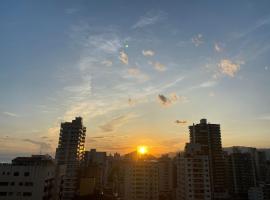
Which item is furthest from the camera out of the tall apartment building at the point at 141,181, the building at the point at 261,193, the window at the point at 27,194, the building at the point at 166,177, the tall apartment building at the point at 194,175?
the building at the point at 166,177

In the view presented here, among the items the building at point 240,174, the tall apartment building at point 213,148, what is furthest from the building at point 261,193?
the building at point 240,174

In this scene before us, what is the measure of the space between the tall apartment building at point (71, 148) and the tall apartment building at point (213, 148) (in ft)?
224

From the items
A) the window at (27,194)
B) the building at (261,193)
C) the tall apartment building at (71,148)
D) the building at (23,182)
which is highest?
the tall apartment building at (71,148)

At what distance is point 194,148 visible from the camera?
95.0m

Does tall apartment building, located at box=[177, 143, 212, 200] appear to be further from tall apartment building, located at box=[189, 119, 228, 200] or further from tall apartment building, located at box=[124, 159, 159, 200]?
tall apartment building, located at box=[189, 119, 228, 200]

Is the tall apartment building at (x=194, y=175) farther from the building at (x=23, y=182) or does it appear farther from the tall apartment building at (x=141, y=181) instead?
the building at (x=23, y=182)

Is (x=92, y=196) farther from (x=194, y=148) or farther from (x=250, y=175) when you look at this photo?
(x=250, y=175)

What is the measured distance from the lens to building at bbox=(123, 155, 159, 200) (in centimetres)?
10994

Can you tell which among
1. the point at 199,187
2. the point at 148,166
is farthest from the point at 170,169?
the point at 199,187

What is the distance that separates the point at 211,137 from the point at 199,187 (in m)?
71.0

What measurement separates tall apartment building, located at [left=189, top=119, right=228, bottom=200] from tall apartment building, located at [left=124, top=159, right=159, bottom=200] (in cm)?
4417

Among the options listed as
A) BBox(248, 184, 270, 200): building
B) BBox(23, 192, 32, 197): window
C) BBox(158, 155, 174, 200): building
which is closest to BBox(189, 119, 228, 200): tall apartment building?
BBox(248, 184, 270, 200): building

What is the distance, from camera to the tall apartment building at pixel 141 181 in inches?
4328

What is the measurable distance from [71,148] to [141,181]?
45148 mm
